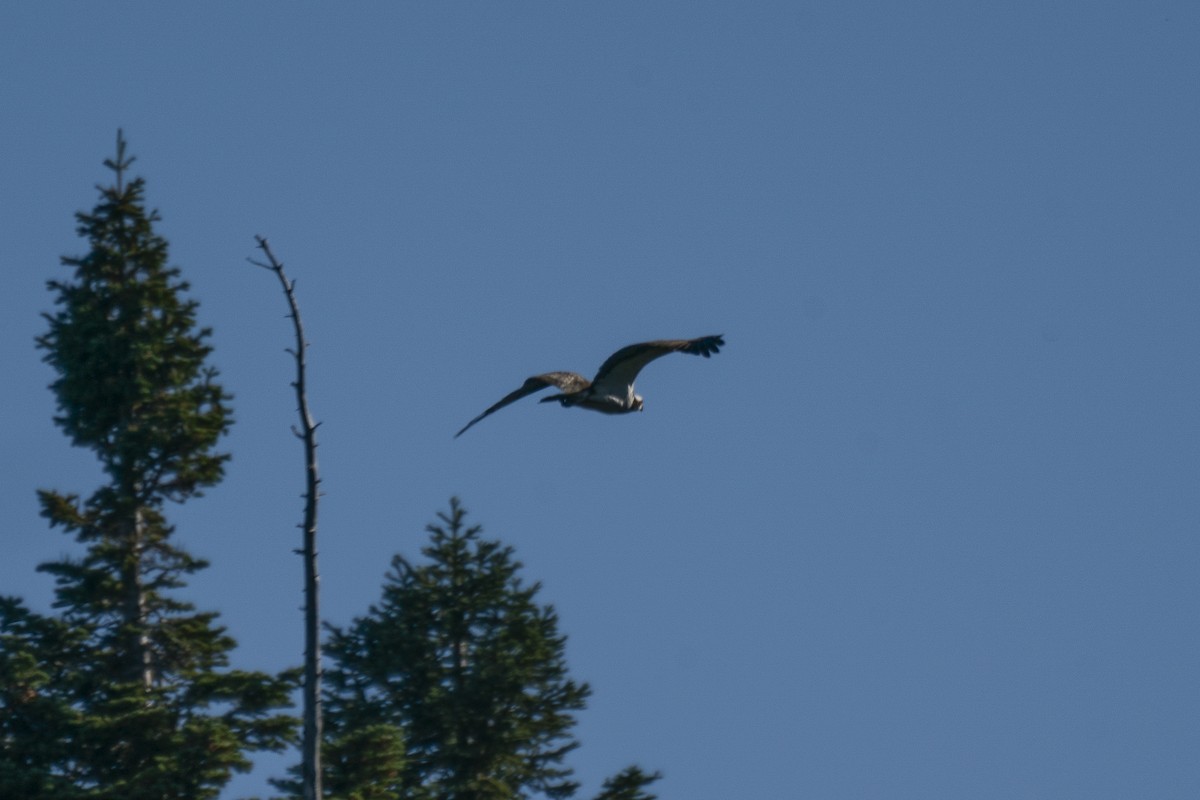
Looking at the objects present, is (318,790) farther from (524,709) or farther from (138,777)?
(524,709)

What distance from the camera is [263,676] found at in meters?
23.8

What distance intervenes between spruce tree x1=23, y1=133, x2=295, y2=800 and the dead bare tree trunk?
5.80 metres

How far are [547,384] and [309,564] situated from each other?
9.55 m

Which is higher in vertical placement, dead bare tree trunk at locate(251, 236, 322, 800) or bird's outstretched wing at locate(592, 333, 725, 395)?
bird's outstretched wing at locate(592, 333, 725, 395)

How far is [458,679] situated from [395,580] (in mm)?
1518

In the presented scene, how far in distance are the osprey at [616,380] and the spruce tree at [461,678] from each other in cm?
208

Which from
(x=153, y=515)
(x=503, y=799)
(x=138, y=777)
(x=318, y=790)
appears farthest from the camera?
(x=503, y=799)

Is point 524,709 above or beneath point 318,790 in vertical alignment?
above

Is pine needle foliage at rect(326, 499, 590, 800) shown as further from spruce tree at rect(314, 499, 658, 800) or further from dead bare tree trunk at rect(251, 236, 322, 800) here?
dead bare tree trunk at rect(251, 236, 322, 800)

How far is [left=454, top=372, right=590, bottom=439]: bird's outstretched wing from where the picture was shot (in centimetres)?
2481

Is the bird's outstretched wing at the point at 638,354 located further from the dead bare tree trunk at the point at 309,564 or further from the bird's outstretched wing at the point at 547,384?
the dead bare tree trunk at the point at 309,564

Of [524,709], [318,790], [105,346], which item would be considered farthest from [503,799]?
[318,790]

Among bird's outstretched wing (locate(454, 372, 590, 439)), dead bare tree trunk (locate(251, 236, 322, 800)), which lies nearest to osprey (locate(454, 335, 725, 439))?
bird's outstretched wing (locate(454, 372, 590, 439))

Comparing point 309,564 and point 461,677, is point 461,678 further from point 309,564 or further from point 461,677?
point 309,564
